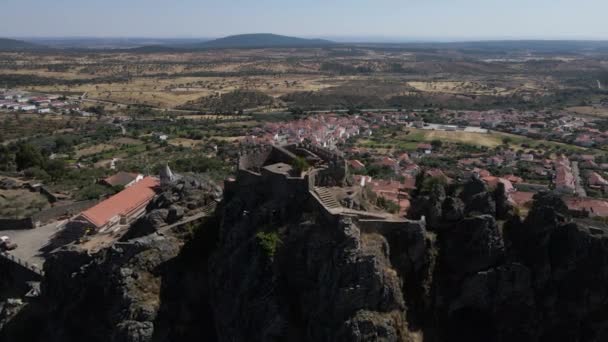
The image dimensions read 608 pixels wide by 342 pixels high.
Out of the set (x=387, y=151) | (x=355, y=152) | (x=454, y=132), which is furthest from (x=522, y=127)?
(x=355, y=152)

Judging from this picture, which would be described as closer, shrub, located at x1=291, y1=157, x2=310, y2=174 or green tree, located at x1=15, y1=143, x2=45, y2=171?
shrub, located at x1=291, y1=157, x2=310, y2=174

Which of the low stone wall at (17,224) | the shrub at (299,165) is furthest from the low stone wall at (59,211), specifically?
the shrub at (299,165)

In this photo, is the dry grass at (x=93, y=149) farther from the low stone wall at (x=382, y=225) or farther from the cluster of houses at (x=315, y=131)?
the low stone wall at (x=382, y=225)

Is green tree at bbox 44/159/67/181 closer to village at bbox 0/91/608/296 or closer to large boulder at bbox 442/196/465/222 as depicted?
village at bbox 0/91/608/296

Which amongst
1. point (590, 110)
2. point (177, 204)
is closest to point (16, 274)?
point (177, 204)

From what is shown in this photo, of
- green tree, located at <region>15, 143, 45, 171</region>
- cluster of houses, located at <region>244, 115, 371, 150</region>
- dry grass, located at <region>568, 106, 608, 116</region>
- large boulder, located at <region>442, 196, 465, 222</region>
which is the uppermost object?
large boulder, located at <region>442, 196, 465, 222</region>

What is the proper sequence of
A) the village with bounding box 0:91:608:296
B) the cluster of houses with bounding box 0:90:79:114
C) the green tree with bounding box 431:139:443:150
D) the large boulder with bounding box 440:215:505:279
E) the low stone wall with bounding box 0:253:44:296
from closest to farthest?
the large boulder with bounding box 440:215:505:279, the low stone wall with bounding box 0:253:44:296, the village with bounding box 0:91:608:296, the green tree with bounding box 431:139:443:150, the cluster of houses with bounding box 0:90:79:114

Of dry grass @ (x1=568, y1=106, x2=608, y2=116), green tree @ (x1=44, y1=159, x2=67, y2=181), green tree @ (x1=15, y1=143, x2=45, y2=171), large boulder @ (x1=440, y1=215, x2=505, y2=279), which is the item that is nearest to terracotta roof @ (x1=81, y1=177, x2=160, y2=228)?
green tree @ (x1=44, y1=159, x2=67, y2=181)

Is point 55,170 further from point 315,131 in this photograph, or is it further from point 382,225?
point 382,225
